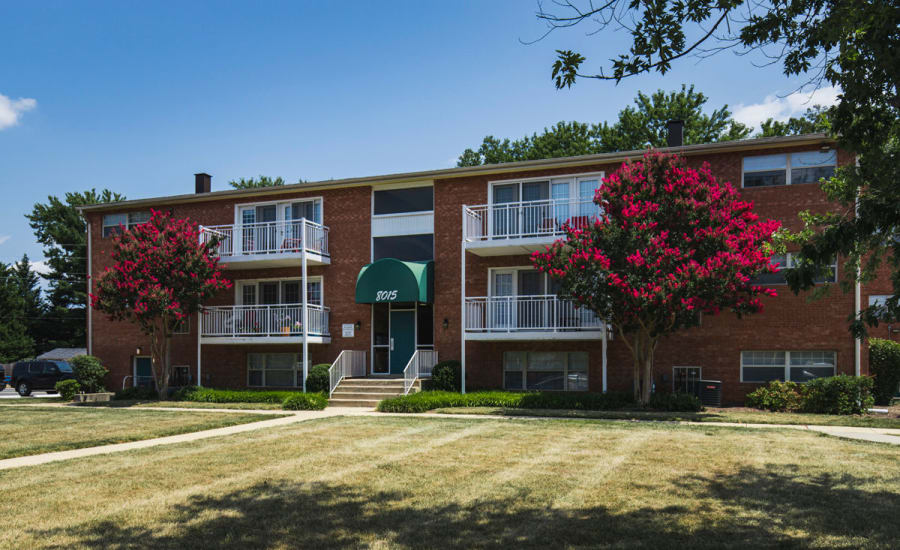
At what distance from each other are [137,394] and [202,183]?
28.9 ft

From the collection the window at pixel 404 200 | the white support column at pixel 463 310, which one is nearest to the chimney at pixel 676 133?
the white support column at pixel 463 310

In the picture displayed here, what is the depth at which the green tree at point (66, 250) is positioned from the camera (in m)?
55.7

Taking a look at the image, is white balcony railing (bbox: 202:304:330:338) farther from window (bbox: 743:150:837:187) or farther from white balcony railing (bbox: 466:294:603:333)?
window (bbox: 743:150:837:187)

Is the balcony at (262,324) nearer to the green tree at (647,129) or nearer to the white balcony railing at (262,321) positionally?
the white balcony railing at (262,321)

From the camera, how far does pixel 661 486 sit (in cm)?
828

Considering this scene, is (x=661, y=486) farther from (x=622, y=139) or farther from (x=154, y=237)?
(x=622, y=139)

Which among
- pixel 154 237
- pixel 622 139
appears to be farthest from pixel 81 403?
pixel 622 139

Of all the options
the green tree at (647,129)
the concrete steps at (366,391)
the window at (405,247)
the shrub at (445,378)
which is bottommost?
the concrete steps at (366,391)

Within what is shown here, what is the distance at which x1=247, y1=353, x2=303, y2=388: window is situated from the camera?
25094mm

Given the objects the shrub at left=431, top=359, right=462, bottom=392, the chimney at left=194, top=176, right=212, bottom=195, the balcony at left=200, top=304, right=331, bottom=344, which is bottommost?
the shrub at left=431, top=359, right=462, bottom=392

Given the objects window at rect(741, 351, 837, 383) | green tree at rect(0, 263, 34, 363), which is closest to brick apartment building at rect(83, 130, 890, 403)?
window at rect(741, 351, 837, 383)

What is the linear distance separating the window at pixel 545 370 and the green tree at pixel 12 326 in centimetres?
4308

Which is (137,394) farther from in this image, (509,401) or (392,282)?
(509,401)

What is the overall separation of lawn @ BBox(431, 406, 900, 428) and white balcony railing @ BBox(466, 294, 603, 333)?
321 cm
